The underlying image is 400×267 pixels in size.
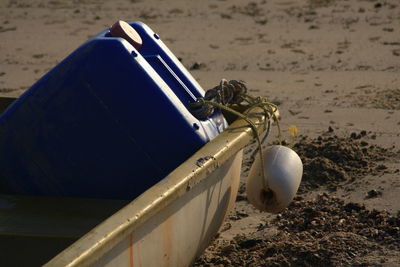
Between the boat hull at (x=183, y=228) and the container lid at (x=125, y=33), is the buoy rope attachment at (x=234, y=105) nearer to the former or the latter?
the boat hull at (x=183, y=228)

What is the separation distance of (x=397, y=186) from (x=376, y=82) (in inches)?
84.7

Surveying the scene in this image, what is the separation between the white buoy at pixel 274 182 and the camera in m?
4.46

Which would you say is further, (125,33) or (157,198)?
(125,33)

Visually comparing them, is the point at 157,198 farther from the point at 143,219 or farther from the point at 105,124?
the point at 105,124

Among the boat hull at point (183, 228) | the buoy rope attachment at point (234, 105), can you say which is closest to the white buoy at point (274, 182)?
the buoy rope attachment at point (234, 105)

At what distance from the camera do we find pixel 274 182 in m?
4.46

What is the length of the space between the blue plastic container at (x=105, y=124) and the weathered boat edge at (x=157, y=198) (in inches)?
6.2

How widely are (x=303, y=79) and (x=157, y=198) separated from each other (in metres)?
4.24

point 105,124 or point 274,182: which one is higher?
→ point 105,124

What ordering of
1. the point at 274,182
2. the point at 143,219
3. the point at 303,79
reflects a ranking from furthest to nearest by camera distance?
the point at 303,79 < the point at 274,182 < the point at 143,219

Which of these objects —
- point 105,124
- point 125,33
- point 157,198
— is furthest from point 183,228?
point 125,33

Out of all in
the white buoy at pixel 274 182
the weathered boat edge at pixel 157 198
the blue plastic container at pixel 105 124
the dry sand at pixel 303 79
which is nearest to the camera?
the weathered boat edge at pixel 157 198

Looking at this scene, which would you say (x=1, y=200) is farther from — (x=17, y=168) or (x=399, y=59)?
(x=399, y=59)

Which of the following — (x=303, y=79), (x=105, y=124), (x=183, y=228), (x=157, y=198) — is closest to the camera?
(x=157, y=198)
